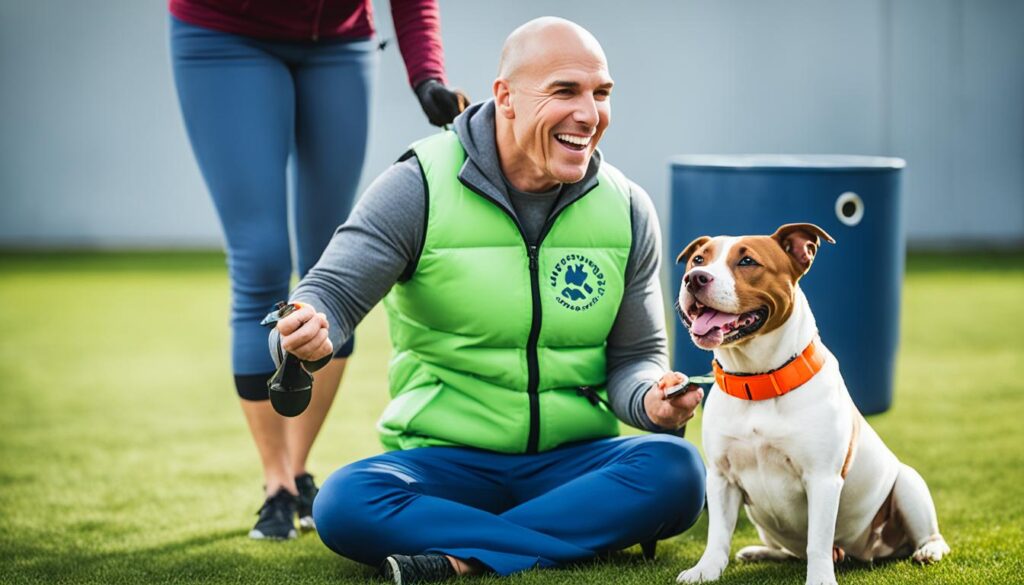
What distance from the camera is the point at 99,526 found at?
302cm

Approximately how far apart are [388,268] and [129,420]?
7.31 feet

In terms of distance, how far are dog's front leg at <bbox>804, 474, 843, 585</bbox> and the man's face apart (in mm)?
773

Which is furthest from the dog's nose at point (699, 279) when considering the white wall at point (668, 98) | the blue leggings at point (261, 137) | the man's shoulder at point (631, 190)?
the white wall at point (668, 98)

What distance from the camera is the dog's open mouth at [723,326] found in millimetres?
2213

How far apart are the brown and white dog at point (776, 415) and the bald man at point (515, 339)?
0.46 ft

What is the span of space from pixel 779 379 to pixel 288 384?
88 centimetres

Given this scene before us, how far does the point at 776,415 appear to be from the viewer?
227 centimetres

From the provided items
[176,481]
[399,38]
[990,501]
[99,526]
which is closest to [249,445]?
[176,481]

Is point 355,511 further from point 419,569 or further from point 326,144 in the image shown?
point 326,144

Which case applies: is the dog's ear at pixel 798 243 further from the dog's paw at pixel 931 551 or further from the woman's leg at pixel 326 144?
the woman's leg at pixel 326 144

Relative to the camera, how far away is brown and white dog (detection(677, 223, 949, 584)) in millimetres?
2238

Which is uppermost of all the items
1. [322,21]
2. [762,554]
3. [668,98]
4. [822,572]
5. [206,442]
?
[322,21]

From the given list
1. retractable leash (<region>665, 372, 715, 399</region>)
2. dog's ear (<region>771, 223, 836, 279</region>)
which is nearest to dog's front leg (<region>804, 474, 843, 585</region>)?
retractable leash (<region>665, 372, 715, 399</region>)

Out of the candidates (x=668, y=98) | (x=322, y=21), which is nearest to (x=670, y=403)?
(x=322, y=21)
